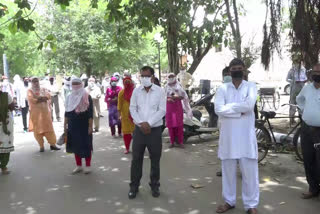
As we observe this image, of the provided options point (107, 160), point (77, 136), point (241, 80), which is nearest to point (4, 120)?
point (77, 136)

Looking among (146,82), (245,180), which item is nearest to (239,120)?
(245,180)

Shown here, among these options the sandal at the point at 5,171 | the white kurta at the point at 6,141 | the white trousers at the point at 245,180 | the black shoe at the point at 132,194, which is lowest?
the black shoe at the point at 132,194

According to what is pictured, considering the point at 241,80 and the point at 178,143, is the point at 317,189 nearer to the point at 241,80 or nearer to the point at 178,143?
the point at 241,80

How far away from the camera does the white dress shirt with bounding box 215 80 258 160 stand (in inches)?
156

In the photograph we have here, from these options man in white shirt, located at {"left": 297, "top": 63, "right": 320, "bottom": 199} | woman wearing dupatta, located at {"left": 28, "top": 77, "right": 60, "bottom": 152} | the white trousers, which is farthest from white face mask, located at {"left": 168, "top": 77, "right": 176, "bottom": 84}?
the white trousers

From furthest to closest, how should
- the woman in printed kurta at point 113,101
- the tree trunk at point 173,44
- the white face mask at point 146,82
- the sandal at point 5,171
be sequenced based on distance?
the tree trunk at point 173,44 < the woman in printed kurta at point 113,101 < the sandal at point 5,171 < the white face mask at point 146,82

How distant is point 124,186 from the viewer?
5.43 m

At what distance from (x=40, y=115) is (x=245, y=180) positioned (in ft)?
18.2

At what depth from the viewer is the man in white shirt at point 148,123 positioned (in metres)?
4.81

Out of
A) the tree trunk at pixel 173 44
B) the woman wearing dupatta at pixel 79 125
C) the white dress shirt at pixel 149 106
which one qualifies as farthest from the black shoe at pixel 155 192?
the tree trunk at pixel 173 44

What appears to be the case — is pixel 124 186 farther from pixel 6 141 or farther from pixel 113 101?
pixel 113 101

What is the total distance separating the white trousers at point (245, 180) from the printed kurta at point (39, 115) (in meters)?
5.15

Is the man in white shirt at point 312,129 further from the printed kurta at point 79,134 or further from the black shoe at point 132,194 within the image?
the printed kurta at point 79,134

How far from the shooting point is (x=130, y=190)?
194 inches
